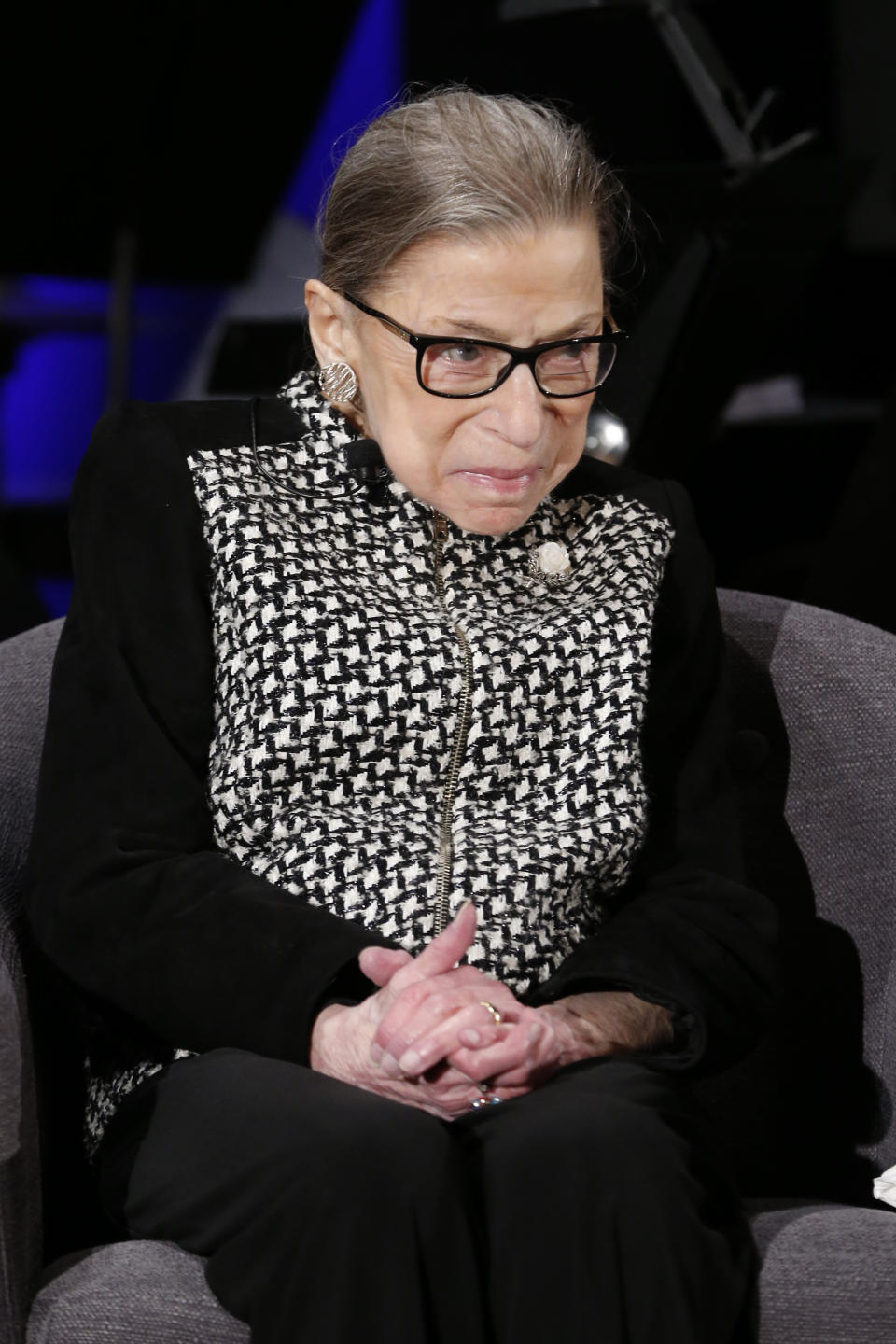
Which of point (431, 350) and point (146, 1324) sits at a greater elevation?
point (431, 350)

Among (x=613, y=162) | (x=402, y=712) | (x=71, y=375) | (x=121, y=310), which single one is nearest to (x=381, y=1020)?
(x=402, y=712)

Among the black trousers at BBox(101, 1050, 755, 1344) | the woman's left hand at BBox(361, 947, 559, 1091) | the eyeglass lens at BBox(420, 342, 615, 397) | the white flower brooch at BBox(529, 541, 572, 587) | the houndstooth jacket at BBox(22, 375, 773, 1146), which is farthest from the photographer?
the white flower brooch at BBox(529, 541, 572, 587)

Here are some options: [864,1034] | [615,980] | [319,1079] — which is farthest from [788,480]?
[319,1079]

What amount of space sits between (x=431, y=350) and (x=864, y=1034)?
2.37 ft

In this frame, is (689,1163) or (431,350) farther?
(431,350)

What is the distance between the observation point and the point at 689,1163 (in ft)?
3.66

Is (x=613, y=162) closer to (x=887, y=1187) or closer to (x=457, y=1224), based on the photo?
(x=887, y=1187)

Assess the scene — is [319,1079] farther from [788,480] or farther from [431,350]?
[788,480]

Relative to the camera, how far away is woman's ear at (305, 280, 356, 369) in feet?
4.69

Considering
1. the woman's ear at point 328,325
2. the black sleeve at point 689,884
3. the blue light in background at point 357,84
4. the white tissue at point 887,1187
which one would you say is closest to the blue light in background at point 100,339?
the blue light in background at point 357,84

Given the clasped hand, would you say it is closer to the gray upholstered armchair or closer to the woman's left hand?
the woman's left hand

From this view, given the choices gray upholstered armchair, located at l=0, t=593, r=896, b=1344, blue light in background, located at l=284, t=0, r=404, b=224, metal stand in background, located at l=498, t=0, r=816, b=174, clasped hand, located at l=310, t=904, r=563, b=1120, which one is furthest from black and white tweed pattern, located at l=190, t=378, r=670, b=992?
blue light in background, located at l=284, t=0, r=404, b=224

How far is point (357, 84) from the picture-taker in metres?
4.96

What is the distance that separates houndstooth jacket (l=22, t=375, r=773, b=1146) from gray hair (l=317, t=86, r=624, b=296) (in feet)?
0.54
